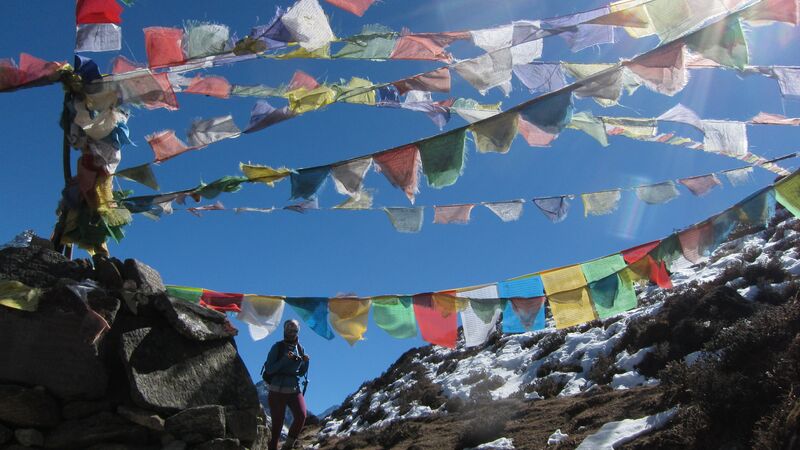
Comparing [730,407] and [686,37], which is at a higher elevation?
[686,37]

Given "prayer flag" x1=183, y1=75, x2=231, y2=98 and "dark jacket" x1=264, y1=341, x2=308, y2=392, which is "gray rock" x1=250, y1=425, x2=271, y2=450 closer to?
"dark jacket" x1=264, y1=341, x2=308, y2=392

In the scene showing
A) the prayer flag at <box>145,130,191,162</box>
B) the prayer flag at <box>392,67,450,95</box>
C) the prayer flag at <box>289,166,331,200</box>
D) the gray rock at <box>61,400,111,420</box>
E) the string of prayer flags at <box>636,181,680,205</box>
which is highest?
the prayer flag at <box>145,130,191,162</box>

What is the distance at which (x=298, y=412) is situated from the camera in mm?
6117

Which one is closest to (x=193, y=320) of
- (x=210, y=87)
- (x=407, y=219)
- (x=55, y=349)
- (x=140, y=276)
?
(x=140, y=276)

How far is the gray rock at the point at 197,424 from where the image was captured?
194 inches

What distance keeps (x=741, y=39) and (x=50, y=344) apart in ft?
19.3

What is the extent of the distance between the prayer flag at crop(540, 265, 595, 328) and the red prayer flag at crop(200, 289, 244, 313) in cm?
363

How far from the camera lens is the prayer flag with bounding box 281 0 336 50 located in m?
4.50

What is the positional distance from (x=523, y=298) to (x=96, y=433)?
14.7 feet

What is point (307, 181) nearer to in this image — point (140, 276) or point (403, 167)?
point (403, 167)

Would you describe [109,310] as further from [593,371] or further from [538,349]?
[538,349]

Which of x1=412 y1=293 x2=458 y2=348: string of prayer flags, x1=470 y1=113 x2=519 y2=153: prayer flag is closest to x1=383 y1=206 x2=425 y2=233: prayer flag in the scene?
x1=412 y1=293 x2=458 y2=348: string of prayer flags

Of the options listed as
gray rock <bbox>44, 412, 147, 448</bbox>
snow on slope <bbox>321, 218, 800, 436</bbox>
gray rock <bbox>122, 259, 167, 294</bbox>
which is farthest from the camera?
snow on slope <bbox>321, 218, 800, 436</bbox>

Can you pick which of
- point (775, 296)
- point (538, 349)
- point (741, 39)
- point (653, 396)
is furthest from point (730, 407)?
point (538, 349)
